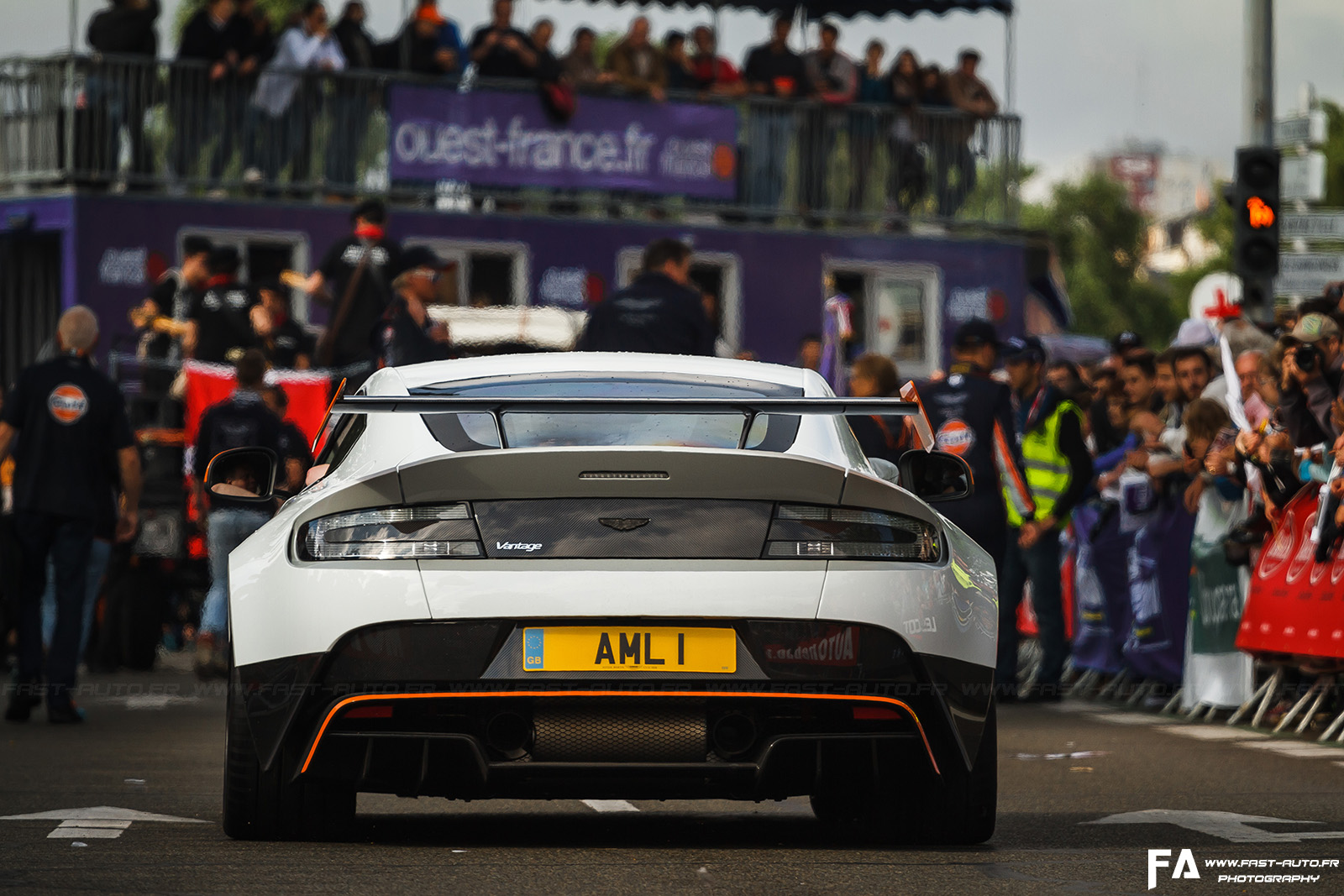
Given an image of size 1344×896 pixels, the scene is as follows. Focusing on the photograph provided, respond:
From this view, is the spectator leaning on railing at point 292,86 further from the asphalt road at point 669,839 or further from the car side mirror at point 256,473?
the car side mirror at point 256,473

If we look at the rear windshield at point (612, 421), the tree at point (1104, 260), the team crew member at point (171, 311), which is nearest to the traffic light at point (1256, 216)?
the team crew member at point (171, 311)

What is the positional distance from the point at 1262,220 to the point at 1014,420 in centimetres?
421

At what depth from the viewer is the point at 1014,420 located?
14.8 meters

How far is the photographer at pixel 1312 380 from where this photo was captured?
11891 millimetres

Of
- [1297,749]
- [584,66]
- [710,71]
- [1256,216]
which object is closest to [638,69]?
[584,66]

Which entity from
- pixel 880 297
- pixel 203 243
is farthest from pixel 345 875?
pixel 880 297

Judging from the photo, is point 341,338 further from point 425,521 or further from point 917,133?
point 425,521

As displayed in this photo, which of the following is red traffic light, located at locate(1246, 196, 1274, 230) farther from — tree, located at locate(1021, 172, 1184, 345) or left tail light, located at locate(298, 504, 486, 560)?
tree, located at locate(1021, 172, 1184, 345)

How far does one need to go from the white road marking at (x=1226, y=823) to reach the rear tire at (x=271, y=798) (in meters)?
2.43

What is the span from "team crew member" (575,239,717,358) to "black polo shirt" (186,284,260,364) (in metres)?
9.19

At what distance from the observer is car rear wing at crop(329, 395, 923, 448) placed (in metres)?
6.50

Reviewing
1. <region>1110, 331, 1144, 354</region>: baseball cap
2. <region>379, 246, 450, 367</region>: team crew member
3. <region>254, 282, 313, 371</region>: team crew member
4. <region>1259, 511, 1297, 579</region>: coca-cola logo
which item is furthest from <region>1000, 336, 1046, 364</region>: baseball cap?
<region>254, 282, 313, 371</region>: team crew member

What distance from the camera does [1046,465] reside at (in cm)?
1502

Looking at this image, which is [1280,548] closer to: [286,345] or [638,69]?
[286,345]
